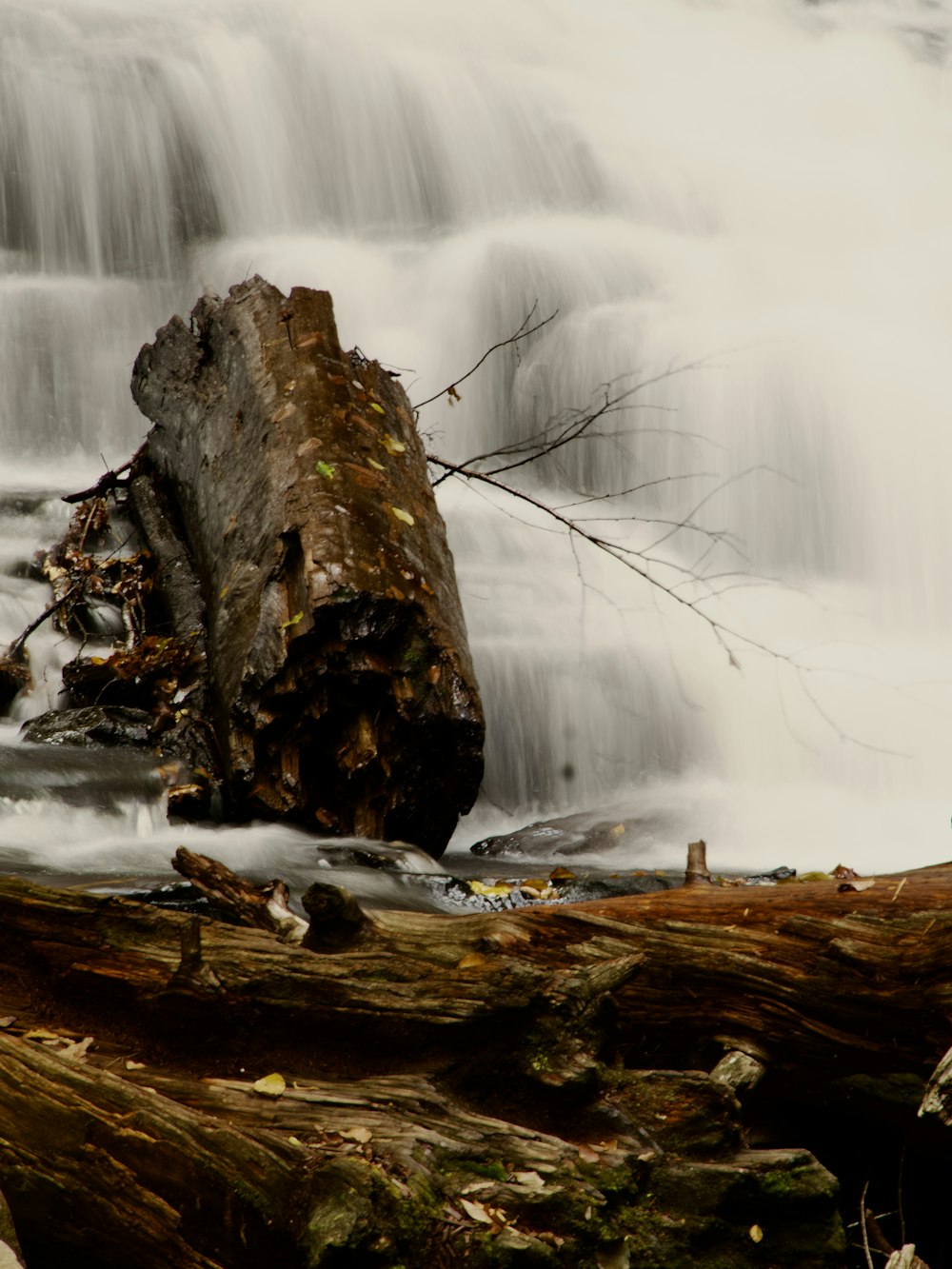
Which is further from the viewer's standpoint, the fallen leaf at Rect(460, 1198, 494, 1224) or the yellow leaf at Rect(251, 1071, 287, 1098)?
the yellow leaf at Rect(251, 1071, 287, 1098)

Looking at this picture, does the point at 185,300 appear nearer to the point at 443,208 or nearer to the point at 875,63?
the point at 443,208

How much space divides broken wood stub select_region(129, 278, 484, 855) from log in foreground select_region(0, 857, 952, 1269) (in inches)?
69.8

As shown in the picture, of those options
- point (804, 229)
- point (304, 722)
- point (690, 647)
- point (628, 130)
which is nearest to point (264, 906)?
point (304, 722)

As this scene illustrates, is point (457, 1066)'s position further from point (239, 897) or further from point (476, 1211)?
point (239, 897)

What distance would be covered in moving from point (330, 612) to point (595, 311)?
7529 mm

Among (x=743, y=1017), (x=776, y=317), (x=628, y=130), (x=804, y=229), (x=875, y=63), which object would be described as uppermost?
(x=875, y=63)

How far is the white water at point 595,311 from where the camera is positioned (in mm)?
7297

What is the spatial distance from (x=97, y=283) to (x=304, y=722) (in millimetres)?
8711

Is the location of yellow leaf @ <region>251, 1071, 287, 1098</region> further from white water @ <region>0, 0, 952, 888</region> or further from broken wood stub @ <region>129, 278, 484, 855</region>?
white water @ <region>0, 0, 952, 888</region>

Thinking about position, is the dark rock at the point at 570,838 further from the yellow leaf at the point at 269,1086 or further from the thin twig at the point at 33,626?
the yellow leaf at the point at 269,1086

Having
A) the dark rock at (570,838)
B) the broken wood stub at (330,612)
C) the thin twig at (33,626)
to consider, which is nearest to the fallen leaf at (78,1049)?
the broken wood stub at (330,612)

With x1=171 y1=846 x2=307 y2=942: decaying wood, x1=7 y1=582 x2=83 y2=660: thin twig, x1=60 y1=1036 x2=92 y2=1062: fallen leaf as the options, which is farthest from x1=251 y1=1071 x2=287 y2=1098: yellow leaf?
x1=7 y1=582 x2=83 y2=660: thin twig

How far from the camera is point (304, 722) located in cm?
459

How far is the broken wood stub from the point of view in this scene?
4508 millimetres
